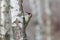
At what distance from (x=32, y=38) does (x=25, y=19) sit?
83 cm

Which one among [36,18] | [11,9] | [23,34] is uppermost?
[11,9]

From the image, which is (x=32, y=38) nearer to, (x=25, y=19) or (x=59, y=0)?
(x=59, y=0)

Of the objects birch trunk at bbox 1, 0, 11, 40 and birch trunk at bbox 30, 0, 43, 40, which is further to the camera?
birch trunk at bbox 30, 0, 43, 40

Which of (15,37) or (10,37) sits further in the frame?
(10,37)

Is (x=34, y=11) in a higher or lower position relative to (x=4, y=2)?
lower

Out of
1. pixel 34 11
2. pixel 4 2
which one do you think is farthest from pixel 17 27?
pixel 34 11

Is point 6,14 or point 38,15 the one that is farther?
point 38,15

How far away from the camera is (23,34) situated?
1.06 m

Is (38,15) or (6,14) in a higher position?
(6,14)

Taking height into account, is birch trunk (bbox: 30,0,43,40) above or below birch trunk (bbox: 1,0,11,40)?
below

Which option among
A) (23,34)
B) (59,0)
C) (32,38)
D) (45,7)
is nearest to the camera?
(23,34)

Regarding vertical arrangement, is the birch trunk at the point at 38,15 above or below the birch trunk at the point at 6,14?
below

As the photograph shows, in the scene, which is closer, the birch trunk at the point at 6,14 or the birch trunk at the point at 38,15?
the birch trunk at the point at 6,14

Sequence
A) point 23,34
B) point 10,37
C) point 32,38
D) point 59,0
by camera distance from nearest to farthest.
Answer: point 23,34 → point 10,37 → point 32,38 → point 59,0
